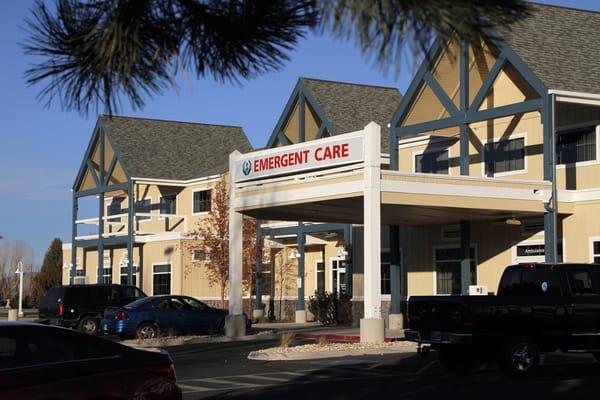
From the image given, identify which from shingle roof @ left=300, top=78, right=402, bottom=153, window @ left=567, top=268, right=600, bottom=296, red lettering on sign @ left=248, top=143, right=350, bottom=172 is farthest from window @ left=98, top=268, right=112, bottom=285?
window @ left=567, top=268, right=600, bottom=296

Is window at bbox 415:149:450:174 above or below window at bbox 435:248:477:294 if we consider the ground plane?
above

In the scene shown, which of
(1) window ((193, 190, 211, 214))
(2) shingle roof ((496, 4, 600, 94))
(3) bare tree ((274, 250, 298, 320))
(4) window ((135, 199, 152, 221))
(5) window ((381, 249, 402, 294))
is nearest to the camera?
(2) shingle roof ((496, 4, 600, 94))

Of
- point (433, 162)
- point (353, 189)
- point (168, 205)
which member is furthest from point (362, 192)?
point (168, 205)

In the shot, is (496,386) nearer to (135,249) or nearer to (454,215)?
(454,215)

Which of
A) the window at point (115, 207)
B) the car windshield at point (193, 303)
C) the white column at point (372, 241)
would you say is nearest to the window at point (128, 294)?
the car windshield at point (193, 303)

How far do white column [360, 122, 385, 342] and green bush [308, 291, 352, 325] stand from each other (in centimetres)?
1141

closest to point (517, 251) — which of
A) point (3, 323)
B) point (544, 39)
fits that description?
point (544, 39)

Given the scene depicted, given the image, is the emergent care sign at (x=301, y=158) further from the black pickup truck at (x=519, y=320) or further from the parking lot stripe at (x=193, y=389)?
the parking lot stripe at (x=193, y=389)

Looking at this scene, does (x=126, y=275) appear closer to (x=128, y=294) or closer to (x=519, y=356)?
(x=128, y=294)

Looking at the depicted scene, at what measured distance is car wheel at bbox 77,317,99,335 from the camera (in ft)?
108

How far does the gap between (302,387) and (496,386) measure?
3.12 metres

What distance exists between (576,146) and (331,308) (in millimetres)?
11624

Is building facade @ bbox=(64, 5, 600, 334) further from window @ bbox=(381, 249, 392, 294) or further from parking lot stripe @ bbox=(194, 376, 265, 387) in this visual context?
parking lot stripe @ bbox=(194, 376, 265, 387)

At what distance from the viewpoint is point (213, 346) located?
26.6 metres
